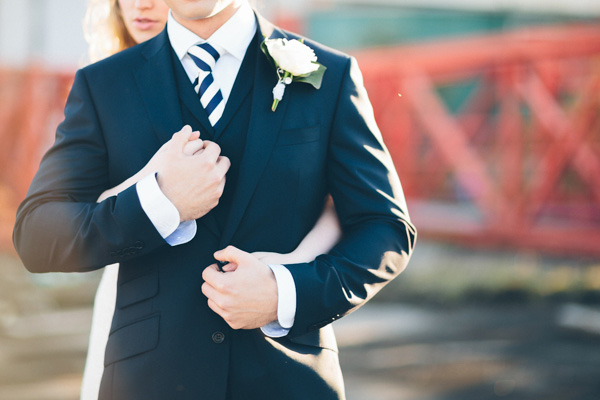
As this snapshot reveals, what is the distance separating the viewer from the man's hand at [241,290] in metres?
1.48

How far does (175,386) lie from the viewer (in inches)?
61.8

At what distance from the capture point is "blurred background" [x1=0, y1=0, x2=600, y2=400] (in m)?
5.18

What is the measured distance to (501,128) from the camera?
30.1 ft

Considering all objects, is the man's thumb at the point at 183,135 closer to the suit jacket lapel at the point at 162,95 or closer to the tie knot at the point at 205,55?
the suit jacket lapel at the point at 162,95

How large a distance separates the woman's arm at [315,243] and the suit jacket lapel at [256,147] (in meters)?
0.11

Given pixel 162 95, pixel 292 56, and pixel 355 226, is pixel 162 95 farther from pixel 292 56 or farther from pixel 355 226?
pixel 355 226

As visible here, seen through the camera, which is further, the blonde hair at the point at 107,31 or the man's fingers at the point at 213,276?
the blonde hair at the point at 107,31

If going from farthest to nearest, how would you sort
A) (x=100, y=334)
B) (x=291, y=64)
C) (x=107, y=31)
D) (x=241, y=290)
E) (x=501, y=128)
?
(x=501, y=128) < (x=107, y=31) < (x=100, y=334) < (x=291, y=64) < (x=241, y=290)

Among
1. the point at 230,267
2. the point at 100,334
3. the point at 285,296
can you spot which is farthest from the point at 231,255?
the point at 100,334

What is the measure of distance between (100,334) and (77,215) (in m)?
0.65

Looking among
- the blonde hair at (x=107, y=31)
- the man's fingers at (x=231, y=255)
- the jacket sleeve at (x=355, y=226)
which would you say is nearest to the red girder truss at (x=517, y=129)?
the blonde hair at (x=107, y=31)

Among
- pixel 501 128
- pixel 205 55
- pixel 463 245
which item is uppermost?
pixel 205 55

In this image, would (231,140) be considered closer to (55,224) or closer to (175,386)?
(55,224)

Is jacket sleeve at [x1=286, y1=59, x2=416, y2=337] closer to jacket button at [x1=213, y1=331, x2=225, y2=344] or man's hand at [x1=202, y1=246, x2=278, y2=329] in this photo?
man's hand at [x1=202, y1=246, x2=278, y2=329]
